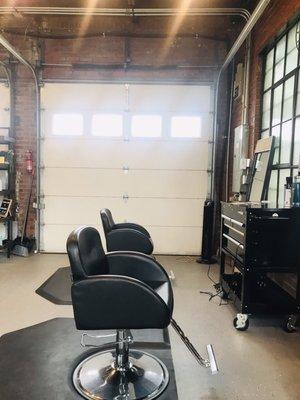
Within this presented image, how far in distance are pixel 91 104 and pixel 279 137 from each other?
293 cm

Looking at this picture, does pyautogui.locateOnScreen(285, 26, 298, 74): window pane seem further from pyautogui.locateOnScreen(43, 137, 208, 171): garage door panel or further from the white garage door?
pyautogui.locateOnScreen(43, 137, 208, 171): garage door panel

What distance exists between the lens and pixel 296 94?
3.31 metres

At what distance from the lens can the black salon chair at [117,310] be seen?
1.60m

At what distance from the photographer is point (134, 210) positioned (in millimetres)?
5207

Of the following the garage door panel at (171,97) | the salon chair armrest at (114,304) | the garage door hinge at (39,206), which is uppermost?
the garage door panel at (171,97)

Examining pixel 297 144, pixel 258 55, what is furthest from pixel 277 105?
pixel 258 55

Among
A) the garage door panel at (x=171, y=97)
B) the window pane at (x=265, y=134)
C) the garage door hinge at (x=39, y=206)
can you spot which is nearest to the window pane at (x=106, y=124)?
the garage door panel at (x=171, y=97)

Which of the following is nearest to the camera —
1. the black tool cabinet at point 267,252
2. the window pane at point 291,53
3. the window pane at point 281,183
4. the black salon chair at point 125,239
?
the black tool cabinet at point 267,252

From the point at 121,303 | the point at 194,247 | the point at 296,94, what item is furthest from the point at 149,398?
the point at 194,247

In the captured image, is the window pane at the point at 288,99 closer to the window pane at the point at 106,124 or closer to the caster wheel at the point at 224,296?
the caster wheel at the point at 224,296

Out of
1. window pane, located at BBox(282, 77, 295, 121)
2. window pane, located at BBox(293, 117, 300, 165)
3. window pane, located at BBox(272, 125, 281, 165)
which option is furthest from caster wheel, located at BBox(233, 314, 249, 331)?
window pane, located at BBox(282, 77, 295, 121)

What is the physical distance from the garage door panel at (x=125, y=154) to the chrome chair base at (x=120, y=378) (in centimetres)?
343

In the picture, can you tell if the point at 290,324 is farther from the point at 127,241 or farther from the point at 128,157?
the point at 128,157

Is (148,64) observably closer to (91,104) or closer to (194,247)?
(91,104)
